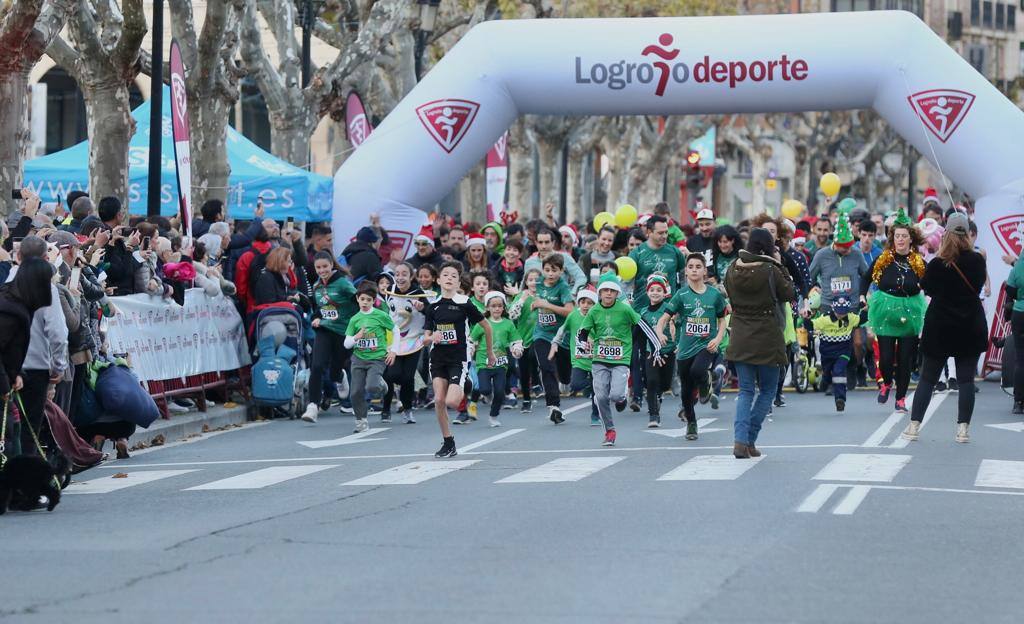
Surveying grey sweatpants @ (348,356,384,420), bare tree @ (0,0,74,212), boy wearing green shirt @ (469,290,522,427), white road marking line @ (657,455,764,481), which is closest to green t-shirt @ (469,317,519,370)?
boy wearing green shirt @ (469,290,522,427)

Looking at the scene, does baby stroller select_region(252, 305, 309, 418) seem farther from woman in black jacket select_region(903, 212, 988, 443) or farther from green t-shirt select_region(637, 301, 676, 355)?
woman in black jacket select_region(903, 212, 988, 443)

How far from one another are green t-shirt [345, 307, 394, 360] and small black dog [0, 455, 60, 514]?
6.66 m

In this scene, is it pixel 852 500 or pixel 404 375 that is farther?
pixel 404 375

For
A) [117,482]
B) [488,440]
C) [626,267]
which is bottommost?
[117,482]

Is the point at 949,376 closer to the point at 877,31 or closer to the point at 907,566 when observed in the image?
the point at 877,31

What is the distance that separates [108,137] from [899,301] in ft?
29.9

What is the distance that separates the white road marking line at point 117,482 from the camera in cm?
1304

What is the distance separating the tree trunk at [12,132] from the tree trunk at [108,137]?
231 cm

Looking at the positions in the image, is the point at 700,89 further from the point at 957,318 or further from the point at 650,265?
the point at 957,318

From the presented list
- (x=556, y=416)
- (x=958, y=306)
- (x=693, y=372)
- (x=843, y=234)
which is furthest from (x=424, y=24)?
(x=958, y=306)

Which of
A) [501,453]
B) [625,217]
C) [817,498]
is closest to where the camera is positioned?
[817,498]

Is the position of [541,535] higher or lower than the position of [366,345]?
lower

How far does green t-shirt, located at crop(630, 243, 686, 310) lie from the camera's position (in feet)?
65.9

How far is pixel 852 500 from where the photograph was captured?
447 inches
